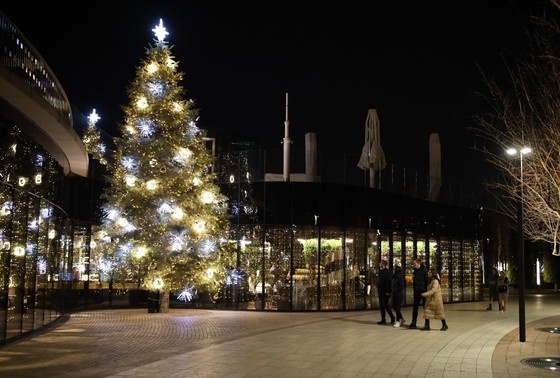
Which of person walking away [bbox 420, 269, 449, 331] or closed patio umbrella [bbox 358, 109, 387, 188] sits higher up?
closed patio umbrella [bbox 358, 109, 387, 188]

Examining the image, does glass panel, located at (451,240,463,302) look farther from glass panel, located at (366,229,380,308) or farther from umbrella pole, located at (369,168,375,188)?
umbrella pole, located at (369,168,375,188)

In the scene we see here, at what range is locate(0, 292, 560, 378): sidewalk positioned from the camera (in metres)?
10.3

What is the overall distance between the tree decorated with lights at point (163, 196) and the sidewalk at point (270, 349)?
1819 mm

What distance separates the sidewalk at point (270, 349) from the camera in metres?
10.3

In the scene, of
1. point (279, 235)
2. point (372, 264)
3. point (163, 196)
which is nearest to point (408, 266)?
point (372, 264)

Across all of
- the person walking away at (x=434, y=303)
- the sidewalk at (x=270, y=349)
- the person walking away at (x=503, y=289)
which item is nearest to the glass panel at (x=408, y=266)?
the person walking away at (x=503, y=289)

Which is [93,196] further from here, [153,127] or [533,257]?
[533,257]

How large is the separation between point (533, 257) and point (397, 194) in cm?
3416

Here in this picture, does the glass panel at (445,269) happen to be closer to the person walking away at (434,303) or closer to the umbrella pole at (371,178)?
the umbrella pole at (371,178)

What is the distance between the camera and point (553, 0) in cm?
1123

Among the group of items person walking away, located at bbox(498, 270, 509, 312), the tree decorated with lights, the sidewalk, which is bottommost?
the sidewalk

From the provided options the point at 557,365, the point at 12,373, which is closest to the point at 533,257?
the point at 557,365

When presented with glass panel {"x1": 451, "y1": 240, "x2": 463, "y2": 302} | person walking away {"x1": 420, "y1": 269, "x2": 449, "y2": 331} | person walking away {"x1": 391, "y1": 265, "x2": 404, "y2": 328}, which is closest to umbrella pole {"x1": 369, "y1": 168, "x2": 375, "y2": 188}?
glass panel {"x1": 451, "y1": 240, "x2": 463, "y2": 302}

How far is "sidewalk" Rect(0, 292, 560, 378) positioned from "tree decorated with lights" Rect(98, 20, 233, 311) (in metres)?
1.82
